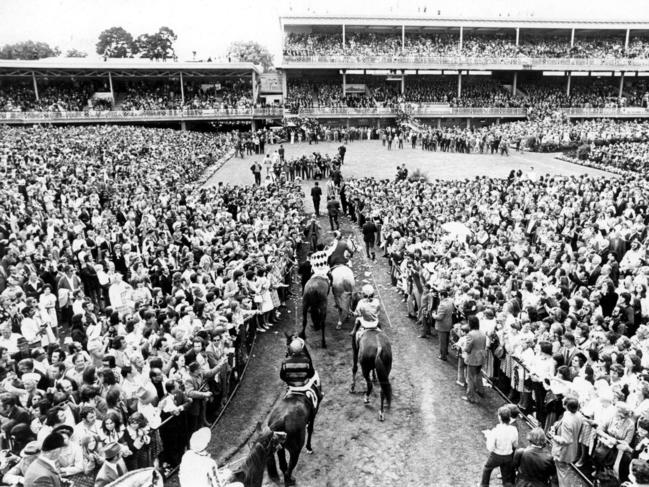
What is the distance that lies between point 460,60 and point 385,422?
41.0 metres

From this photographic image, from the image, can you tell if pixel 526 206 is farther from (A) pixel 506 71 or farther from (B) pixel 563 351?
(A) pixel 506 71

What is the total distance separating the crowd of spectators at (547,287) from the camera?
21.8 feet

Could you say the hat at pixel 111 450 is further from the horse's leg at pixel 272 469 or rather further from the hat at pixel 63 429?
the horse's leg at pixel 272 469

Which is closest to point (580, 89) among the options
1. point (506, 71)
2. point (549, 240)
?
point (506, 71)

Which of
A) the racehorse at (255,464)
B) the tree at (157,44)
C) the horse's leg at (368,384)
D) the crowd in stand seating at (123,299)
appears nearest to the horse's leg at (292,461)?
the racehorse at (255,464)

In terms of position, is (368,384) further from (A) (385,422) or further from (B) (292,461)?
(B) (292,461)

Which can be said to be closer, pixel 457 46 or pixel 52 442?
pixel 52 442

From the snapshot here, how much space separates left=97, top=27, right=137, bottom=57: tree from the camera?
7238 cm

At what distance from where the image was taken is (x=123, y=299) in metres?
10.2

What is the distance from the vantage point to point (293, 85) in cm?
4588

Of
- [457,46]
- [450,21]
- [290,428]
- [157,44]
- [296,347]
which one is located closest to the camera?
[290,428]

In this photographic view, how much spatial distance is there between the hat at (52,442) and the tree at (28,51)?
8904 cm

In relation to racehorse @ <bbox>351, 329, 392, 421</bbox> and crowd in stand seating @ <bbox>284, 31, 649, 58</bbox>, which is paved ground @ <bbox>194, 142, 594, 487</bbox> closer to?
racehorse @ <bbox>351, 329, 392, 421</bbox>

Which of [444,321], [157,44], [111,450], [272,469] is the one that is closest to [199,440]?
[111,450]
